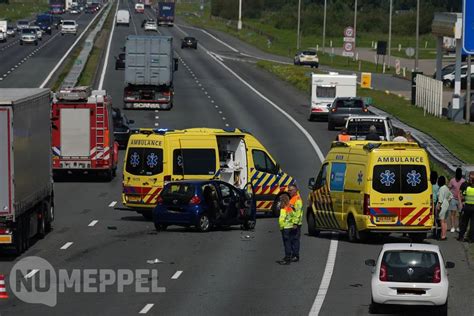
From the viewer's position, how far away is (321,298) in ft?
79.7

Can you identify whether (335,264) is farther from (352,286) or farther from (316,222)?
(316,222)

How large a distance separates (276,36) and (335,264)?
13814cm

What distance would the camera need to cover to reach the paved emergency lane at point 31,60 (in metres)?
88.0

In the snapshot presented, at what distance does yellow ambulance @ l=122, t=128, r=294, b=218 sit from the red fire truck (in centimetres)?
904

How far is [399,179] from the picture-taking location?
31594mm

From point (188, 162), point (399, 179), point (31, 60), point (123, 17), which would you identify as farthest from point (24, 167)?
→ point (123, 17)

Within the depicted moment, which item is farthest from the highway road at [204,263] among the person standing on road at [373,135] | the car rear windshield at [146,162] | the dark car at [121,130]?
the dark car at [121,130]

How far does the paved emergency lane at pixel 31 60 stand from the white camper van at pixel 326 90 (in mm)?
21002

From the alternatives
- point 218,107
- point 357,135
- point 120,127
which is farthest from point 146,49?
point 357,135

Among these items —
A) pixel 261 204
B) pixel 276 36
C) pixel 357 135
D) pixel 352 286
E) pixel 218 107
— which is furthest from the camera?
pixel 276 36

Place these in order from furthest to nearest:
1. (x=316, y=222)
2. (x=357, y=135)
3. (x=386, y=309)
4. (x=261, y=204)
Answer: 1. (x=357, y=135)
2. (x=261, y=204)
3. (x=316, y=222)
4. (x=386, y=309)

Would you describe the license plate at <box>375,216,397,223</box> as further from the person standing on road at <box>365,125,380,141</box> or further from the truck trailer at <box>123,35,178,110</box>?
the truck trailer at <box>123,35,178,110</box>

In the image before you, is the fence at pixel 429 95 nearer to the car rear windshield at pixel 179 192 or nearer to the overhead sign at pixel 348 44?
the overhead sign at pixel 348 44

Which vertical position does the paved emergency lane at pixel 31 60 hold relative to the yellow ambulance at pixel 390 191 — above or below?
below
